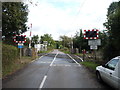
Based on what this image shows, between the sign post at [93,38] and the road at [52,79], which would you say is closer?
the road at [52,79]

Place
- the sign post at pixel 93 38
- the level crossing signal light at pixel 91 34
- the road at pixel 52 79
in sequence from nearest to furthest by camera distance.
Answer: the road at pixel 52 79 < the sign post at pixel 93 38 < the level crossing signal light at pixel 91 34

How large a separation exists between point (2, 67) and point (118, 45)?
844cm

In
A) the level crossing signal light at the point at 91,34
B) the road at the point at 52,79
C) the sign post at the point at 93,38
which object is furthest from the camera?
the level crossing signal light at the point at 91,34

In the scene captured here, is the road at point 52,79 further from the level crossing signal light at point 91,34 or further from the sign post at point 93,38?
the level crossing signal light at point 91,34

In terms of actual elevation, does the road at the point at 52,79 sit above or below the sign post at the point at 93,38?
below

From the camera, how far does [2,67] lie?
9055mm

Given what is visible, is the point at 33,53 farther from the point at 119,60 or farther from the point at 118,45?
the point at 119,60

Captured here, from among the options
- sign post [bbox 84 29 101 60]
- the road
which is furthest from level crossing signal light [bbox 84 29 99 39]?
the road

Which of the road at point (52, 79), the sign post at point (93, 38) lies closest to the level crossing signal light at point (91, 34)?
the sign post at point (93, 38)

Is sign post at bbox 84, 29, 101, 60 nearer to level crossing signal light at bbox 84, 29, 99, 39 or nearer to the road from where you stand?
level crossing signal light at bbox 84, 29, 99, 39

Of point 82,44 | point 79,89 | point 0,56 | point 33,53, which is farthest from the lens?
point 82,44

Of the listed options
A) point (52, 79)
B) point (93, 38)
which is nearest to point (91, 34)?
point (93, 38)

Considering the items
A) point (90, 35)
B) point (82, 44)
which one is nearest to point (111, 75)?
point (90, 35)

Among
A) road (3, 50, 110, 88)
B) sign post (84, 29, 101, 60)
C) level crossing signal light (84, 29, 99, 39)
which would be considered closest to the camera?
road (3, 50, 110, 88)
